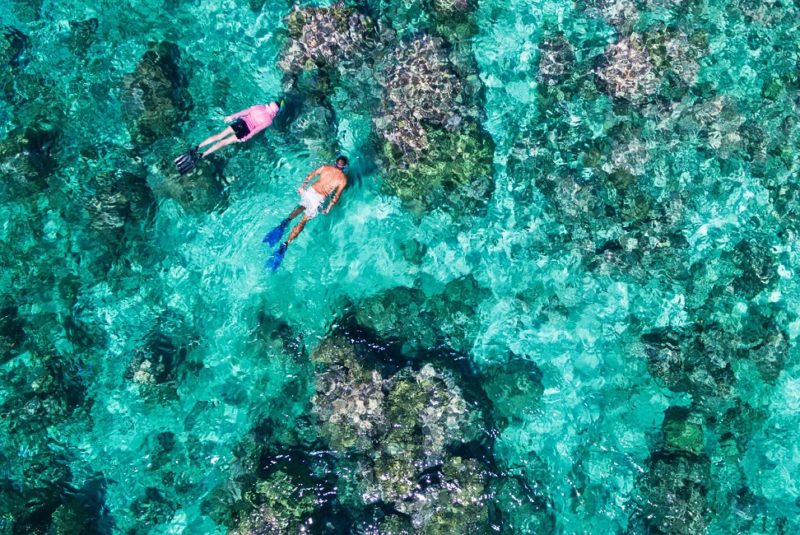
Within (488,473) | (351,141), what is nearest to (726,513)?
(488,473)

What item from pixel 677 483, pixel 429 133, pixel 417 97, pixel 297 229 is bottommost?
pixel 677 483

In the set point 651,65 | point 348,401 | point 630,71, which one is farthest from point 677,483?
point 651,65

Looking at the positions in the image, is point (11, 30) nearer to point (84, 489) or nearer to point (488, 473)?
point (84, 489)

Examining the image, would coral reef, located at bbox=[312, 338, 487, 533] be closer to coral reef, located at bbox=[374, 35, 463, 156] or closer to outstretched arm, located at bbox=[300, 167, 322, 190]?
outstretched arm, located at bbox=[300, 167, 322, 190]

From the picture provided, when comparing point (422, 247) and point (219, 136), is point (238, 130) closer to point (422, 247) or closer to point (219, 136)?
point (219, 136)

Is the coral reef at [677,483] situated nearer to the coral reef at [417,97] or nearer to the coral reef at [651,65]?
the coral reef at [651,65]

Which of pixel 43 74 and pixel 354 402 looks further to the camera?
pixel 43 74
